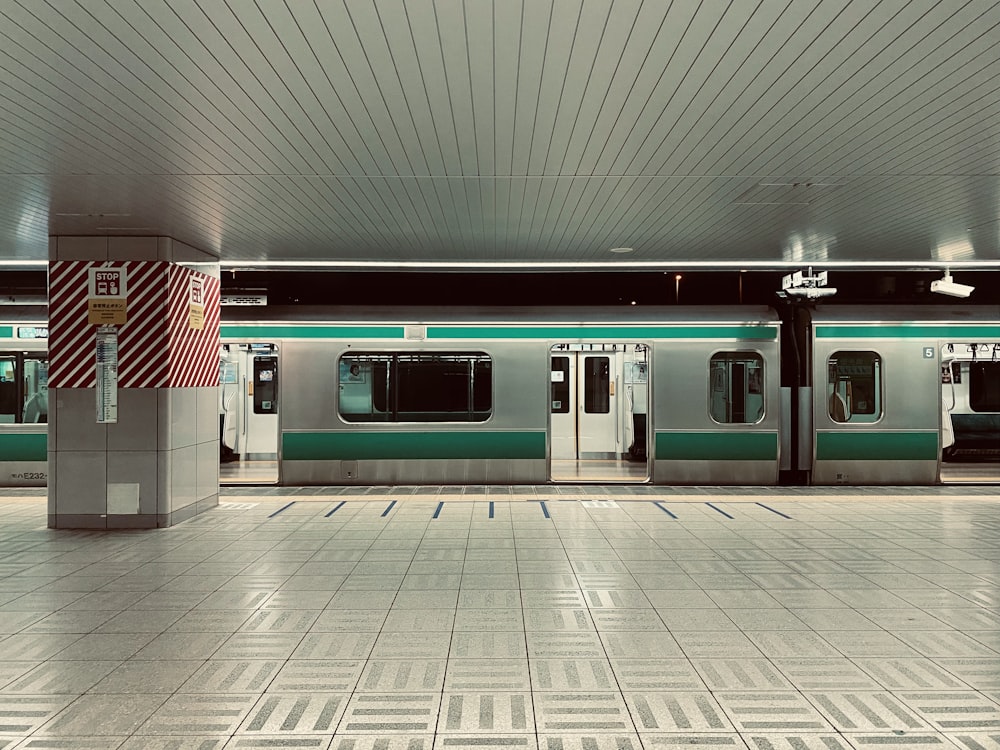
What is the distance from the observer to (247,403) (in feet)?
41.0

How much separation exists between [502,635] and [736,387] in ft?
24.1

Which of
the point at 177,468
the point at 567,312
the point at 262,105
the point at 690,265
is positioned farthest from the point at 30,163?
the point at 690,265

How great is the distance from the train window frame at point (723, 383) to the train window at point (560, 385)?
2283mm

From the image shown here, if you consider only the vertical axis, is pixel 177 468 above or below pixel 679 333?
below

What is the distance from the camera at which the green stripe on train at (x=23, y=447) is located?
10539 mm

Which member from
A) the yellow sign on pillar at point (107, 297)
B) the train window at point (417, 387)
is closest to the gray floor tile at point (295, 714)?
the yellow sign on pillar at point (107, 297)

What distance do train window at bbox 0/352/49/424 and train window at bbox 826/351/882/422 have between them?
1176cm

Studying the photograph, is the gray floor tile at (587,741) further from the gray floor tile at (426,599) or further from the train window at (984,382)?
the train window at (984,382)

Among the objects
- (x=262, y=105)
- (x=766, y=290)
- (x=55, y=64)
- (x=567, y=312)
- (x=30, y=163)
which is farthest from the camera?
(x=766, y=290)

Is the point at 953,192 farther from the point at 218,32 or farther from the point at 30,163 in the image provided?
the point at 30,163

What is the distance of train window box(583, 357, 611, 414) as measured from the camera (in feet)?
38.7

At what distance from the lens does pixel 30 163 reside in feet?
17.4

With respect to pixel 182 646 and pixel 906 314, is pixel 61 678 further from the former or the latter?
pixel 906 314

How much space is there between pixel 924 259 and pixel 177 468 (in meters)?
9.52
